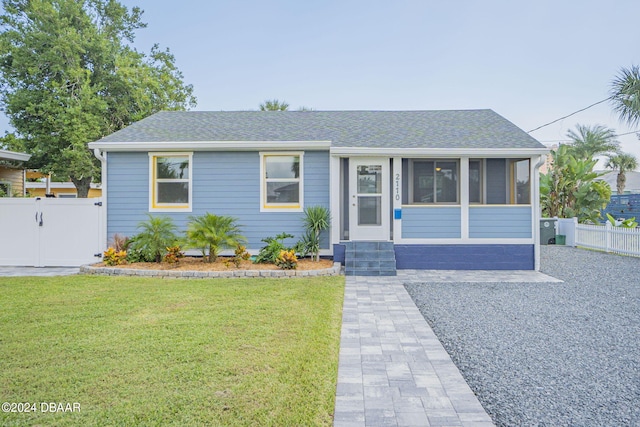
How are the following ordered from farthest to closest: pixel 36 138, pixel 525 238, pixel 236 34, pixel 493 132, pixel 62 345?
pixel 36 138
pixel 236 34
pixel 493 132
pixel 525 238
pixel 62 345

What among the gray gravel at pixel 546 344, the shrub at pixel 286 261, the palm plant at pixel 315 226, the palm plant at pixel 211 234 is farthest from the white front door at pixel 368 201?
the palm plant at pixel 211 234

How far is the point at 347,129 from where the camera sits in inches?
407

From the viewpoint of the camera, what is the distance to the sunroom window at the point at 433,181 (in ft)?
30.3

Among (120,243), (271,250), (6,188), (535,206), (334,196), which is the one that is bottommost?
(271,250)

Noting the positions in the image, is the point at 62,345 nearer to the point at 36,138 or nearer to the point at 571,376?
the point at 571,376

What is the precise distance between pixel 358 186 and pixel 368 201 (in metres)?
0.44

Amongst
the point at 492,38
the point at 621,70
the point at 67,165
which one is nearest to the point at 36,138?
the point at 67,165

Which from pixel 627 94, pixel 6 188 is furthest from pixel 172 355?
pixel 6 188

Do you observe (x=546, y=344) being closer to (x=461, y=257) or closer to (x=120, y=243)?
(x=461, y=257)

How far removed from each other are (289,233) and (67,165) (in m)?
14.3

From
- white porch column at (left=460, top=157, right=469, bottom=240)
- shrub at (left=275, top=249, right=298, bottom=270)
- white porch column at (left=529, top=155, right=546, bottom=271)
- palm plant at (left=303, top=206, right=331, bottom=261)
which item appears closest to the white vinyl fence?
white porch column at (left=529, top=155, right=546, bottom=271)

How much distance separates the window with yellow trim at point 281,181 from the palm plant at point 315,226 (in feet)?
1.99

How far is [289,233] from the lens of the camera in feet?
30.4

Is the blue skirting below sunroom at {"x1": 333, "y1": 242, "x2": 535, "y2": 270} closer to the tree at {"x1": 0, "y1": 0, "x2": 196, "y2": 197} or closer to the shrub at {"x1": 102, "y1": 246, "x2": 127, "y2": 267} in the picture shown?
the shrub at {"x1": 102, "y1": 246, "x2": 127, "y2": 267}
